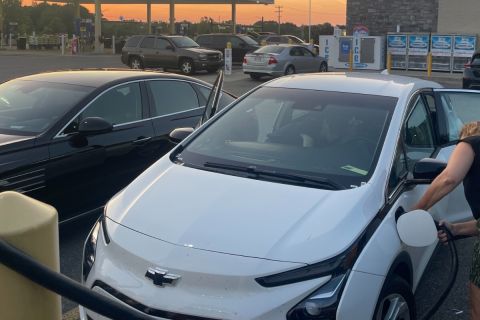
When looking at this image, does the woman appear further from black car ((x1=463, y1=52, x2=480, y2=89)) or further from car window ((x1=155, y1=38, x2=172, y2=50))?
car window ((x1=155, y1=38, x2=172, y2=50))

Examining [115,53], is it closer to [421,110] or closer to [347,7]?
[347,7]

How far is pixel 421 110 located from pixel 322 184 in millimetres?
1513

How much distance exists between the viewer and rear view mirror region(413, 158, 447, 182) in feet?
11.6

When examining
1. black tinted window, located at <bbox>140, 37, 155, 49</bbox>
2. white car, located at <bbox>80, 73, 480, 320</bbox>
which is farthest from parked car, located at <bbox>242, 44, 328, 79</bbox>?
white car, located at <bbox>80, 73, 480, 320</bbox>

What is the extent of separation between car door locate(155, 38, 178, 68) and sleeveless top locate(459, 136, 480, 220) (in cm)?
2351

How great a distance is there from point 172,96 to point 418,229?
392 cm

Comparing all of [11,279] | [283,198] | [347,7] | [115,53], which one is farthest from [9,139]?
[115,53]

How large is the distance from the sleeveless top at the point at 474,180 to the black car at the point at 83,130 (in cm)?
315

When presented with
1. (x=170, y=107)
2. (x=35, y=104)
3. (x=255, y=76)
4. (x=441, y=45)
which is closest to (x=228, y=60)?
(x=255, y=76)

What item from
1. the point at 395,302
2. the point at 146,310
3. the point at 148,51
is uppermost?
the point at 148,51

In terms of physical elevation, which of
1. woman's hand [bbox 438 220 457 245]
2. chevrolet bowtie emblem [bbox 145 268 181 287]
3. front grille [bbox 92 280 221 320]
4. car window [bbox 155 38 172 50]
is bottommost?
front grille [bbox 92 280 221 320]

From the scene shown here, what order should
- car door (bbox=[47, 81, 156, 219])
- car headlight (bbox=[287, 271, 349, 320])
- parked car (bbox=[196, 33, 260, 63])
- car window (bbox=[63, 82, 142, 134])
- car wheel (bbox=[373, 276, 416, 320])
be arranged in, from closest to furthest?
car headlight (bbox=[287, 271, 349, 320]) < car wheel (bbox=[373, 276, 416, 320]) < car door (bbox=[47, 81, 156, 219]) < car window (bbox=[63, 82, 142, 134]) < parked car (bbox=[196, 33, 260, 63])

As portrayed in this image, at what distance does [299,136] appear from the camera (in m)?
4.02

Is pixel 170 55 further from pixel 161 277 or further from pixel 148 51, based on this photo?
pixel 161 277
